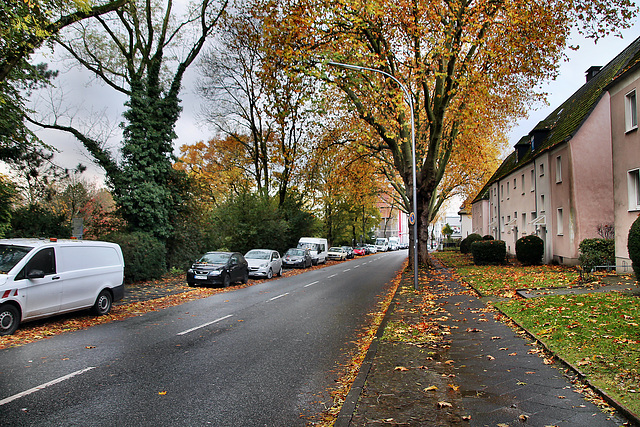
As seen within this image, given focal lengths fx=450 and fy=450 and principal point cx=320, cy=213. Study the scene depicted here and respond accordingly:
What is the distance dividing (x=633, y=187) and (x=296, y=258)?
69.0 feet

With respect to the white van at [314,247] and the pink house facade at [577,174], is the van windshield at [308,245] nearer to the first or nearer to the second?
the white van at [314,247]

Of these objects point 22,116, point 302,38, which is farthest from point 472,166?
point 22,116

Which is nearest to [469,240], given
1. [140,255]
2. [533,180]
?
[533,180]

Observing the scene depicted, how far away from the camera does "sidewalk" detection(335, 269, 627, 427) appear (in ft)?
14.4

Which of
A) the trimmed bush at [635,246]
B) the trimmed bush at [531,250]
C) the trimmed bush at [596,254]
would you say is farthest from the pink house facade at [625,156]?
the trimmed bush at [531,250]

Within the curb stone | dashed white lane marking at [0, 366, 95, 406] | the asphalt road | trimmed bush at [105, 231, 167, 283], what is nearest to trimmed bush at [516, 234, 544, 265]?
the asphalt road

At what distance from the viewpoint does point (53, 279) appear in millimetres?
9523

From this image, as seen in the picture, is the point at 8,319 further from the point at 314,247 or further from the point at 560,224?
the point at 314,247

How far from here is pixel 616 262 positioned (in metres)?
15.9

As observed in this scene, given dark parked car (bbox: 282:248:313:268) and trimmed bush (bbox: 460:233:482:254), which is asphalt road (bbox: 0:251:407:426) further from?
trimmed bush (bbox: 460:233:482:254)

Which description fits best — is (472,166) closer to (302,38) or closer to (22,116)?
(302,38)

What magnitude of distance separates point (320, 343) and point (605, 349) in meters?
4.39

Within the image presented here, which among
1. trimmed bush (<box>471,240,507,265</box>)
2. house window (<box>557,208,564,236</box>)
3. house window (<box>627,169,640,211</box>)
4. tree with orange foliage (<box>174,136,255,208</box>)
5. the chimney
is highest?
the chimney

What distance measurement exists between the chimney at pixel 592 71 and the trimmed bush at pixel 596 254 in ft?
53.2
